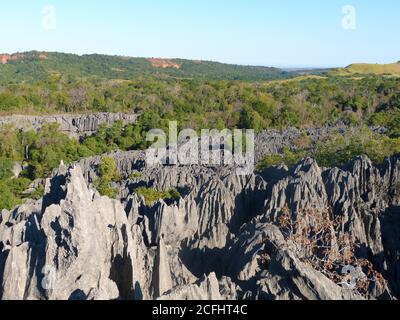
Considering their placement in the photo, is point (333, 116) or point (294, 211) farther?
point (333, 116)

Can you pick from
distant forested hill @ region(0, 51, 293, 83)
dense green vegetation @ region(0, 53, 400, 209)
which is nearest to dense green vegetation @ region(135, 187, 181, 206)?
dense green vegetation @ region(0, 53, 400, 209)

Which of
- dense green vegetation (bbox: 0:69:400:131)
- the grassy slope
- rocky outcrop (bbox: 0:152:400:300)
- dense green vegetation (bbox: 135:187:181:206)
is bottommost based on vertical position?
dense green vegetation (bbox: 135:187:181:206)

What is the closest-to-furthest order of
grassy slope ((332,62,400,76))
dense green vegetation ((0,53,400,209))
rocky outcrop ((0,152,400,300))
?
rocky outcrop ((0,152,400,300)) → dense green vegetation ((0,53,400,209)) → grassy slope ((332,62,400,76))

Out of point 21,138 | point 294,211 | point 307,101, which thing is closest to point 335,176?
point 294,211

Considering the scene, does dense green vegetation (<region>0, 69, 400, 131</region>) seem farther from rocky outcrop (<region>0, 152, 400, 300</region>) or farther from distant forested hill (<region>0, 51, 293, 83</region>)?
distant forested hill (<region>0, 51, 293, 83</region>)

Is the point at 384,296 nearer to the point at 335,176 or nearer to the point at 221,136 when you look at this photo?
the point at 335,176

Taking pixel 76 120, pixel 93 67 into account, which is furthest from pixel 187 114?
pixel 93 67
